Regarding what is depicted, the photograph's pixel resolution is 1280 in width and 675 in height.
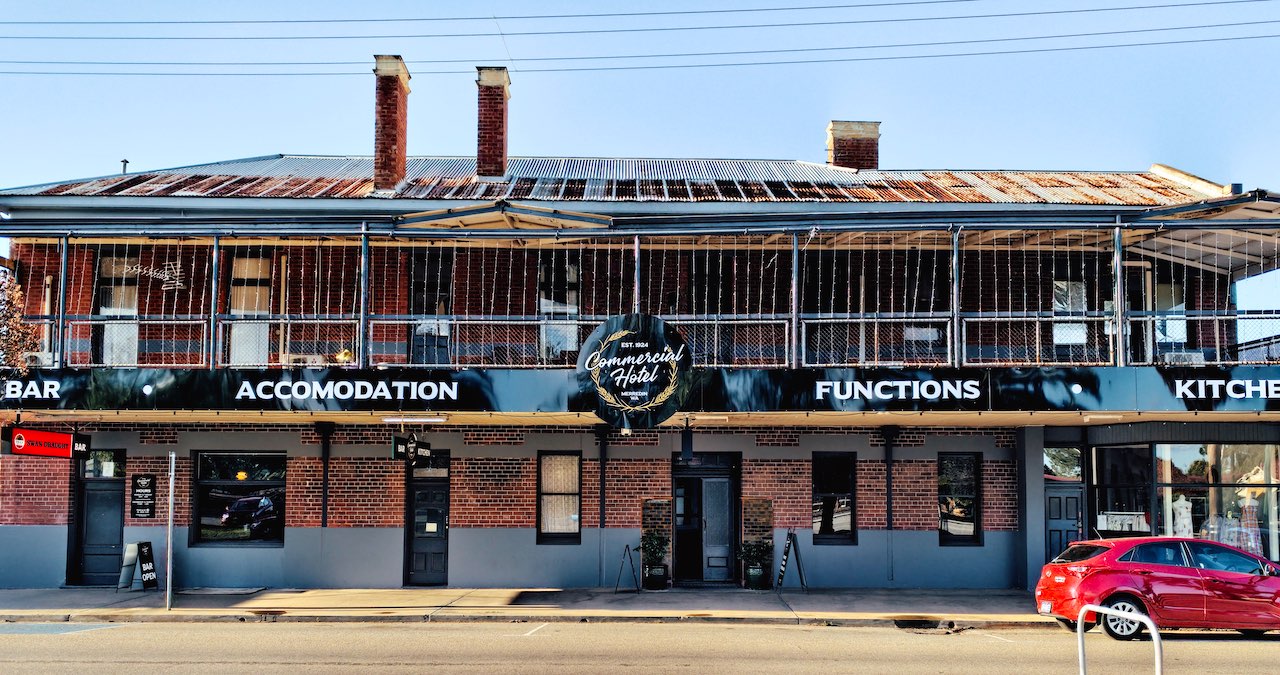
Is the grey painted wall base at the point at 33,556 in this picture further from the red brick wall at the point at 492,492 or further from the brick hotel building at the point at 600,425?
the red brick wall at the point at 492,492

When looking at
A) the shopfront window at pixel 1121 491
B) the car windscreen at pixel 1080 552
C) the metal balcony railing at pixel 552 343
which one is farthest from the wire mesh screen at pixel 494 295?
the shopfront window at pixel 1121 491

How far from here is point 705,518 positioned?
19.0m

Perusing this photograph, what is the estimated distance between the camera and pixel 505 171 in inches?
891

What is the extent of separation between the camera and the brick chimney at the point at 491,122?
22344 mm

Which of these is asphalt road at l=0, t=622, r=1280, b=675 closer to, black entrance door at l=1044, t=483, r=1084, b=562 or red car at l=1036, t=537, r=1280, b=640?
red car at l=1036, t=537, r=1280, b=640

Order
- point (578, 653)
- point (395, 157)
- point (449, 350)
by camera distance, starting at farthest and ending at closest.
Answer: point (395, 157) < point (449, 350) < point (578, 653)

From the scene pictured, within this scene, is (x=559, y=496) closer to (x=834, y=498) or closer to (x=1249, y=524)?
(x=834, y=498)

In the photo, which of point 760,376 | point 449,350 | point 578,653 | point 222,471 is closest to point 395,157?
point 449,350

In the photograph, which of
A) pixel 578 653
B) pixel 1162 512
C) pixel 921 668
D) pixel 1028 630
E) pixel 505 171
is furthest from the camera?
pixel 505 171

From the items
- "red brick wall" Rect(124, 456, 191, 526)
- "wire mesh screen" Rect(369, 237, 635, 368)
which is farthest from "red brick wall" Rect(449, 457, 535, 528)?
"red brick wall" Rect(124, 456, 191, 526)

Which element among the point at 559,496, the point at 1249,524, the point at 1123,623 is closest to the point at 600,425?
the point at 559,496

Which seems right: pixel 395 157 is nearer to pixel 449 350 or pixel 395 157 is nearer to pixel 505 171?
pixel 505 171

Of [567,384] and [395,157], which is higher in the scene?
[395,157]

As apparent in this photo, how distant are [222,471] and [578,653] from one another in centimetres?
908
